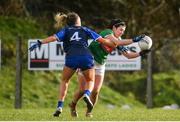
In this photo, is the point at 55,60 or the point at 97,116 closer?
the point at 97,116

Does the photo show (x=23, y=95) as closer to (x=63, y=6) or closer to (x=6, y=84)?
(x=6, y=84)

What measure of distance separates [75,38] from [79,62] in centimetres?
41

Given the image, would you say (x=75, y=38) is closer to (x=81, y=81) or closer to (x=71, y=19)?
(x=71, y=19)

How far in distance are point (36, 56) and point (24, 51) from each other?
3.48ft

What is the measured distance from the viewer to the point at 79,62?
1433 centimetres

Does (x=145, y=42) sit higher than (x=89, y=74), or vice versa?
(x=145, y=42)

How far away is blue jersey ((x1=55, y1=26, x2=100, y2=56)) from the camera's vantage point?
14.3 m

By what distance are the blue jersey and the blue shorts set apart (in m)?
0.07

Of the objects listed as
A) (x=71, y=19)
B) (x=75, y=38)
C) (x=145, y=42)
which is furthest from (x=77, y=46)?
(x=145, y=42)

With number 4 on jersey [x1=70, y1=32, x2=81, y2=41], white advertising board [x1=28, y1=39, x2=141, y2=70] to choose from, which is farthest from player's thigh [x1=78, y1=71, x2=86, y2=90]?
white advertising board [x1=28, y1=39, x2=141, y2=70]

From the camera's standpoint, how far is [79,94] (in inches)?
584

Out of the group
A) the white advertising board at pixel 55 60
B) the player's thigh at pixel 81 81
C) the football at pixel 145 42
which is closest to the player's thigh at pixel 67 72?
the player's thigh at pixel 81 81

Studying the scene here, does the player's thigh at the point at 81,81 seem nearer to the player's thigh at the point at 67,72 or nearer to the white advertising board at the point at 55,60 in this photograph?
the player's thigh at the point at 67,72

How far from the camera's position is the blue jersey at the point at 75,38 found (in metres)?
14.3
